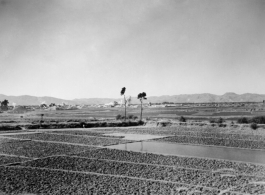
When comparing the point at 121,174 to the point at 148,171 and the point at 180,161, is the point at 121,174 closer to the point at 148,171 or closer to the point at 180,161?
the point at 148,171

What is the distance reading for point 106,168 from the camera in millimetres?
15234

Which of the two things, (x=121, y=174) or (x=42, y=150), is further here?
(x=42, y=150)

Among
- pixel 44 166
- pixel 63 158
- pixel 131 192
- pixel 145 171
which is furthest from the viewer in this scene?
pixel 63 158

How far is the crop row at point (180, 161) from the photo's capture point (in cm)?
1515

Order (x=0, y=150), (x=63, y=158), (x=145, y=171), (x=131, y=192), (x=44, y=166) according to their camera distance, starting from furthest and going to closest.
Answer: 1. (x=0, y=150)
2. (x=63, y=158)
3. (x=44, y=166)
4. (x=145, y=171)
5. (x=131, y=192)

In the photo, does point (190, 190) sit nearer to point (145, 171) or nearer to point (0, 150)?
point (145, 171)

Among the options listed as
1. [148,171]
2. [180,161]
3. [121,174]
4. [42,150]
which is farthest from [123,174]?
[42,150]

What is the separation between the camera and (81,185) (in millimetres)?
11875

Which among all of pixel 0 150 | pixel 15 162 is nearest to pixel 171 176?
pixel 15 162

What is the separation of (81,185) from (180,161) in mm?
7238

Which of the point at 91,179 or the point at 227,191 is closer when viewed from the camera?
the point at 227,191

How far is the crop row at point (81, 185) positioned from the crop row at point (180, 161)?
418cm

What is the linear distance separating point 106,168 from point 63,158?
415 cm

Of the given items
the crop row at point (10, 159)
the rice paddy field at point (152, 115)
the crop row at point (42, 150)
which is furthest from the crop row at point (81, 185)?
the rice paddy field at point (152, 115)
